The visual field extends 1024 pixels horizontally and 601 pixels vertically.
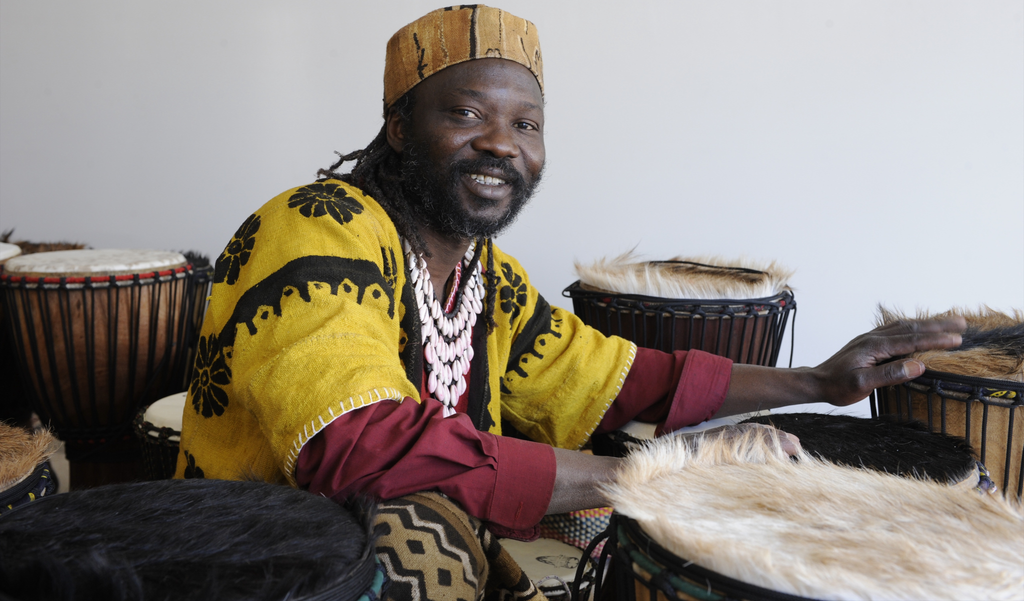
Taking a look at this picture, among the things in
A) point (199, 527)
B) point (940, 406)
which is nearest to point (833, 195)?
point (940, 406)

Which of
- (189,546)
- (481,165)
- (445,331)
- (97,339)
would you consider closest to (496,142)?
(481,165)

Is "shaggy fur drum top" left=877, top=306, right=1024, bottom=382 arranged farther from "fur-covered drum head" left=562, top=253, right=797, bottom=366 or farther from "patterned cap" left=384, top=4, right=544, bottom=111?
"patterned cap" left=384, top=4, right=544, bottom=111

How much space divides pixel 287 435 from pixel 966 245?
3.00 meters

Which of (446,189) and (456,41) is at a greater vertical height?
(456,41)

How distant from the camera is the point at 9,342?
114 inches

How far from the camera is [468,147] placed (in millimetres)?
1685

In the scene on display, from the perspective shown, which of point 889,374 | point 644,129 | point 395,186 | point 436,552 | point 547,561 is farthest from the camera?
point 644,129

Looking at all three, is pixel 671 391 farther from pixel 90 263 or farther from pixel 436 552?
pixel 90 263

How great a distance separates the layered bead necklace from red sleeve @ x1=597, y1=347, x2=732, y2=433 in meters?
0.40

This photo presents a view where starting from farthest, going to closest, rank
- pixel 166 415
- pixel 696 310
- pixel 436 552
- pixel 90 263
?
pixel 90 263 → pixel 696 310 → pixel 166 415 → pixel 436 552

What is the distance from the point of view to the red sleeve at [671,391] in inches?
71.1

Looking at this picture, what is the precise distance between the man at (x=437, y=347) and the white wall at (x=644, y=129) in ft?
4.99

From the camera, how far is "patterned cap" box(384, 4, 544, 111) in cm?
171

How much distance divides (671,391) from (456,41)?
0.95m
